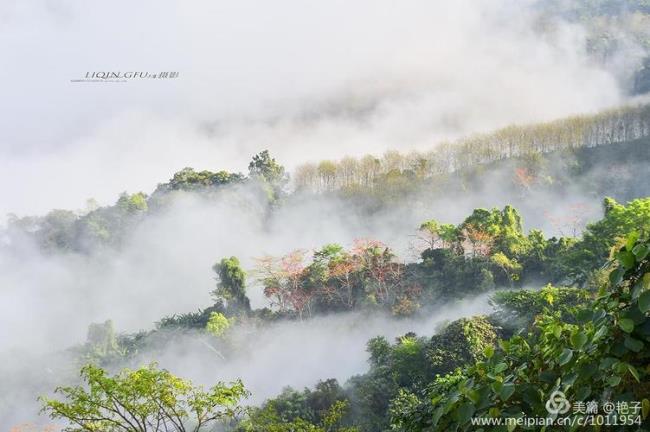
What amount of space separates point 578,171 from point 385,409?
92.1 feet

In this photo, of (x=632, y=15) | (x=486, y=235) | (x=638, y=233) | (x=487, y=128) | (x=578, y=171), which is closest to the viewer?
(x=638, y=233)

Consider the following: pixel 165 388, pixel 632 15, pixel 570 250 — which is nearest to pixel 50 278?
pixel 570 250

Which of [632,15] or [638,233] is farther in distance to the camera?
[632,15]

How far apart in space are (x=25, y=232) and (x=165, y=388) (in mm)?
43679

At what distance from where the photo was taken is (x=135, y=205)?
43750 mm

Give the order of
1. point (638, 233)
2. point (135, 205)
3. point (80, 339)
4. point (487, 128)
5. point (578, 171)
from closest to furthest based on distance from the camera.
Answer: point (638, 233) < point (80, 339) < point (578, 171) < point (135, 205) < point (487, 128)

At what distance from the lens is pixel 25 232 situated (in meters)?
47.3

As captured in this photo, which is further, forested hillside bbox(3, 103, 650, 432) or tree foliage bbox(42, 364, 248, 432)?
tree foliage bbox(42, 364, 248, 432)

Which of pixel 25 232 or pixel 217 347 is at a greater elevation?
pixel 25 232

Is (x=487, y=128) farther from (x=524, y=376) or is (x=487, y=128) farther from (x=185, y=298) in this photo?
(x=524, y=376)

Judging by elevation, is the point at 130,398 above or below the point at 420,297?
above

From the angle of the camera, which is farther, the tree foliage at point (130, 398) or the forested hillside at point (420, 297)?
the tree foliage at point (130, 398)

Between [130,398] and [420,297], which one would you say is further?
[420,297]

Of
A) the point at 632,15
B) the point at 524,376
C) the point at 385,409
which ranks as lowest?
the point at 385,409
